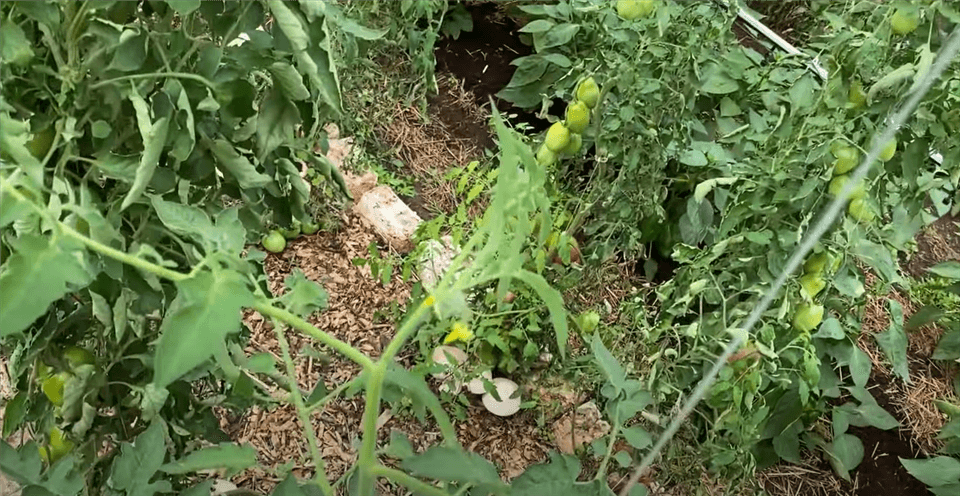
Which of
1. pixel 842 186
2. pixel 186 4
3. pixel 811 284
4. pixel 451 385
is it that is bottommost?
pixel 451 385

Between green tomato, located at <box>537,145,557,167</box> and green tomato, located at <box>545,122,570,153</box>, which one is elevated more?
green tomato, located at <box>545,122,570,153</box>

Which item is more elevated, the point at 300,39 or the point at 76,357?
the point at 300,39

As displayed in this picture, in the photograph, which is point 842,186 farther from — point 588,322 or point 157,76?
point 157,76

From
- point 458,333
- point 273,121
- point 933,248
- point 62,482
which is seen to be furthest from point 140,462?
point 933,248

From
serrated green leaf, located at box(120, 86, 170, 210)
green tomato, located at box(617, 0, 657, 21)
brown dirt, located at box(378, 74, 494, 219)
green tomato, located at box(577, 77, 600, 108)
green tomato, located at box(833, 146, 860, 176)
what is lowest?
brown dirt, located at box(378, 74, 494, 219)

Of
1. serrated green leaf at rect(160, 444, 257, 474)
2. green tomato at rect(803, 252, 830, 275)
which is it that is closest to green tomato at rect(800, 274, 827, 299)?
green tomato at rect(803, 252, 830, 275)

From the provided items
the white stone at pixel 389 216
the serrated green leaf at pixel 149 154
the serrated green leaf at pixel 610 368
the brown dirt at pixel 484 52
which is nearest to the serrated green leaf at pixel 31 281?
the serrated green leaf at pixel 149 154

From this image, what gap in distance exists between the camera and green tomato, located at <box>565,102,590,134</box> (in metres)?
1.61

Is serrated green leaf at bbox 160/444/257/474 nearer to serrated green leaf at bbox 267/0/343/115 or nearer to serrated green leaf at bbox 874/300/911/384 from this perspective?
serrated green leaf at bbox 267/0/343/115

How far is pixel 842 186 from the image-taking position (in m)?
1.29

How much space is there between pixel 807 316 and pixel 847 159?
0.99ft

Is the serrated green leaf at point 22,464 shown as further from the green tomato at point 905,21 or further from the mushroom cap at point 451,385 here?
the green tomato at point 905,21

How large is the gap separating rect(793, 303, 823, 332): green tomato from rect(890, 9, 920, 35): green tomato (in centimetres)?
48

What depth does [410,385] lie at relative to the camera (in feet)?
2.69
